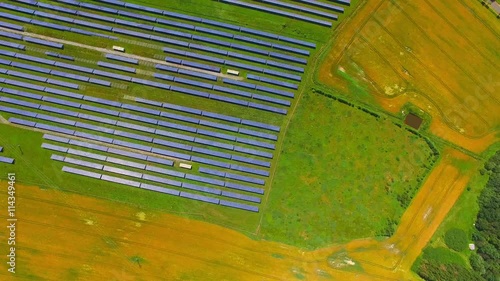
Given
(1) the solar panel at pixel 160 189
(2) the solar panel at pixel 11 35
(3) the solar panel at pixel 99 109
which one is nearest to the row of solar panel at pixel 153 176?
(1) the solar panel at pixel 160 189

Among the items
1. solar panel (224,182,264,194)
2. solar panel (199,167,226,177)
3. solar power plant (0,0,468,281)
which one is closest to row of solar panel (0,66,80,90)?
solar power plant (0,0,468,281)

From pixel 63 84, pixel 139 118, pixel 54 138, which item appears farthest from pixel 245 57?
pixel 54 138

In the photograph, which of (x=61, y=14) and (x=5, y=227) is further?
(x=61, y=14)

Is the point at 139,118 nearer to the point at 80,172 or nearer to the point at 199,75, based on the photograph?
the point at 199,75

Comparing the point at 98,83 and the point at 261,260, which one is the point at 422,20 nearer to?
the point at 261,260

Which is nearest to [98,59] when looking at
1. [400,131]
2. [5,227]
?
[5,227]

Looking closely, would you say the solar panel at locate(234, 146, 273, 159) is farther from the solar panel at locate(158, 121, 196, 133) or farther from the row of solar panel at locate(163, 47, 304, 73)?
the row of solar panel at locate(163, 47, 304, 73)
